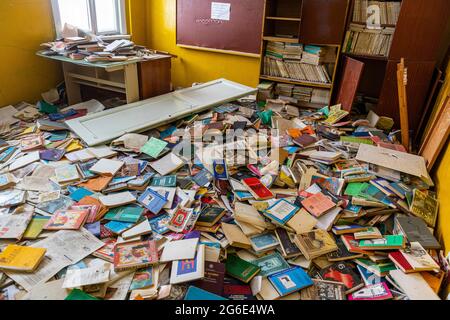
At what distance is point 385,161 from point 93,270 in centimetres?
217

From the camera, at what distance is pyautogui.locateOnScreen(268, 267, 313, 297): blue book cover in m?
1.55

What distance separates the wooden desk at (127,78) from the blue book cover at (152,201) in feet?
5.14

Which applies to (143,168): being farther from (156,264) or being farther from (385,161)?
(385,161)

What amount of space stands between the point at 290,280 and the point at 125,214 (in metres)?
1.04

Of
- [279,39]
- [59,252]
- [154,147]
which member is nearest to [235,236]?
[59,252]

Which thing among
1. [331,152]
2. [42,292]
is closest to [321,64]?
[331,152]

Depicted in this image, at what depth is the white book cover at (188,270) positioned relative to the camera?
4.96 feet

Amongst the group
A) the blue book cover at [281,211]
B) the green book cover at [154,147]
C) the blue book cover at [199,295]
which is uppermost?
the green book cover at [154,147]

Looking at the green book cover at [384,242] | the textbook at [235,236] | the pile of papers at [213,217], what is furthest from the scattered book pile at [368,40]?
the textbook at [235,236]

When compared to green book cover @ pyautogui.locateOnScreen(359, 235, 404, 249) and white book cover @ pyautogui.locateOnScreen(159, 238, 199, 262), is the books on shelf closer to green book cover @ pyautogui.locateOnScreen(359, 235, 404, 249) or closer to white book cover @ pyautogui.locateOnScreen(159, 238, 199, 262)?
green book cover @ pyautogui.locateOnScreen(359, 235, 404, 249)

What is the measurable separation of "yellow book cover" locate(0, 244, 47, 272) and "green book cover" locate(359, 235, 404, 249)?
173 cm

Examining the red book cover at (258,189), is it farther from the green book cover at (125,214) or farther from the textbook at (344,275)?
the green book cover at (125,214)

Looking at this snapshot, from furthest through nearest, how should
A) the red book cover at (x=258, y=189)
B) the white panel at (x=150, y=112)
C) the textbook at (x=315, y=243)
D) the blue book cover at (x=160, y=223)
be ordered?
the white panel at (x=150, y=112)
the red book cover at (x=258, y=189)
the blue book cover at (x=160, y=223)
the textbook at (x=315, y=243)
